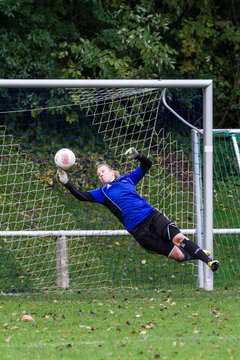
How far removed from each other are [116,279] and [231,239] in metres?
2.95

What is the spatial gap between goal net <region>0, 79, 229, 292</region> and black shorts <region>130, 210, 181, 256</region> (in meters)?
1.44

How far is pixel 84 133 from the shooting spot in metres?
14.4

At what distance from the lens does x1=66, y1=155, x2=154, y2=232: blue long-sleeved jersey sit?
11.7m

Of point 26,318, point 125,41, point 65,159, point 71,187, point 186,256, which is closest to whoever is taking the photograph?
point 26,318

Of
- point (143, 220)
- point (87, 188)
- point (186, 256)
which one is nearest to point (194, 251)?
point (186, 256)

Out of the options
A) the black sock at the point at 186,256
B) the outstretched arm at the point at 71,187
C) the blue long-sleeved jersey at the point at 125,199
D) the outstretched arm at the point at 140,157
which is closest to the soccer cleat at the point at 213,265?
the black sock at the point at 186,256

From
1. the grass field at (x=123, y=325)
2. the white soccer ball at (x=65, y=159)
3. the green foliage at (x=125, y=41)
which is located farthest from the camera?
the green foliage at (x=125, y=41)

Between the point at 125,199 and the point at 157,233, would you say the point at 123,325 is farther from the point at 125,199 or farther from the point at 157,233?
the point at 125,199

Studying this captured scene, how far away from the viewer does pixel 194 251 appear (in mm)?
11547

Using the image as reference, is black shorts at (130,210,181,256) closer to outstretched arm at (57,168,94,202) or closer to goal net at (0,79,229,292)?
outstretched arm at (57,168,94,202)

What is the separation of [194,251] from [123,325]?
77.3 inches

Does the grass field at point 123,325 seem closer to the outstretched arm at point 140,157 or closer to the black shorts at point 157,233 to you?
the black shorts at point 157,233

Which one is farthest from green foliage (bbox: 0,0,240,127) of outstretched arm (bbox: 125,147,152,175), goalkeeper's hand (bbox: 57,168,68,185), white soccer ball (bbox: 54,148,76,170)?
white soccer ball (bbox: 54,148,76,170)

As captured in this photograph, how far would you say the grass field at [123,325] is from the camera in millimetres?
8562
